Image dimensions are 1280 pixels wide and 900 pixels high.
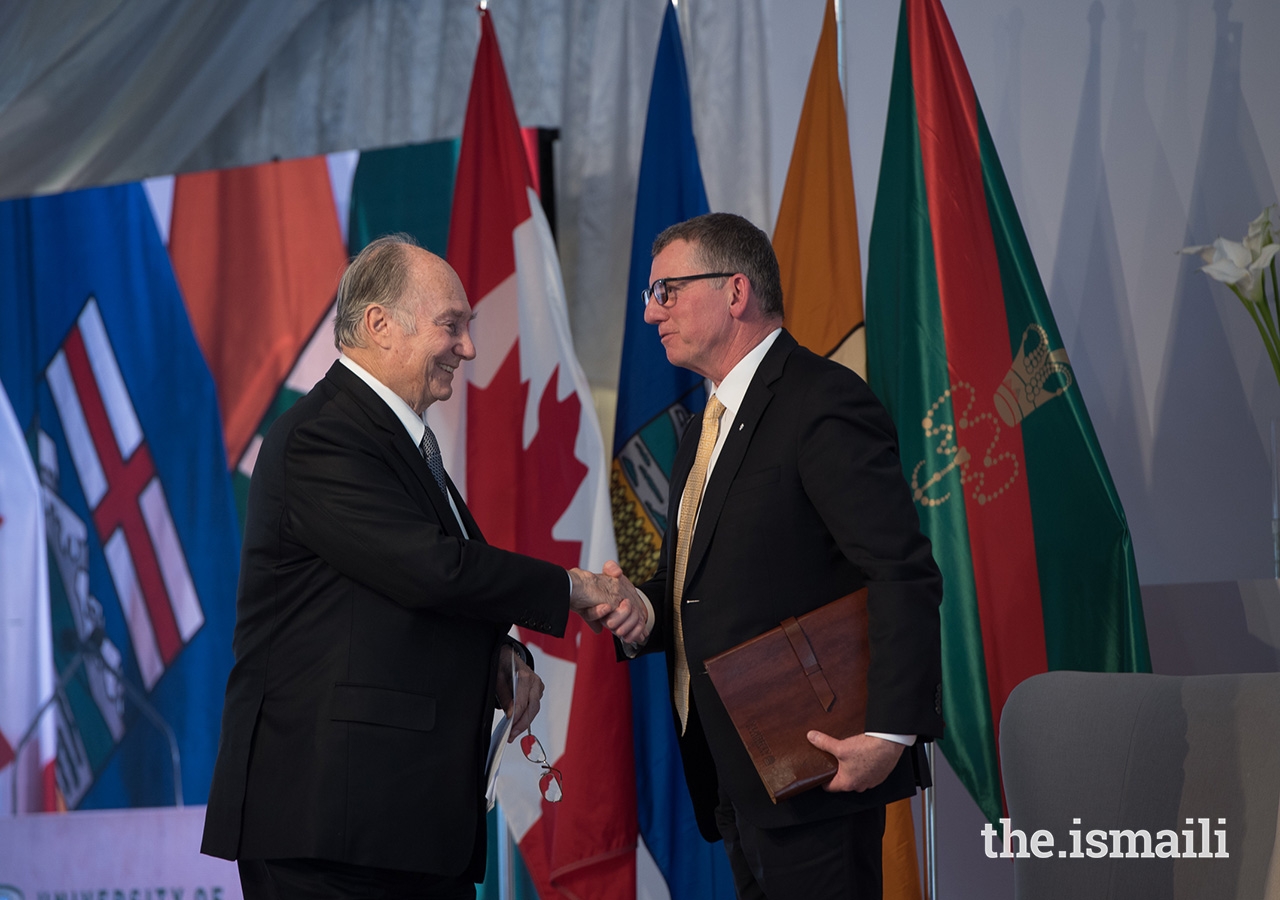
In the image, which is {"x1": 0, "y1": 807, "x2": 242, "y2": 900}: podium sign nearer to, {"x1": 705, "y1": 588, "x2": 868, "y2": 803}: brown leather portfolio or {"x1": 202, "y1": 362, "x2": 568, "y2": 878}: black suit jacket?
{"x1": 202, "y1": 362, "x2": 568, "y2": 878}: black suit jacket

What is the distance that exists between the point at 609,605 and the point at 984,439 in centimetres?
130

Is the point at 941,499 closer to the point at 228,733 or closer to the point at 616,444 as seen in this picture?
the point at 616,444

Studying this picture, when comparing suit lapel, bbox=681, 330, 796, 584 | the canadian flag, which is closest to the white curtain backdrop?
the canadian flag

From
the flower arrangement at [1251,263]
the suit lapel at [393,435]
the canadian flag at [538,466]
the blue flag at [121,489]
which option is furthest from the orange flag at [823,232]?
the blue flag at [121,489]

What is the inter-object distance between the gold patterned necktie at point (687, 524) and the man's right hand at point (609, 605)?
74mm

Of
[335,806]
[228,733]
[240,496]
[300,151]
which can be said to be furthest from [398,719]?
[300,151]

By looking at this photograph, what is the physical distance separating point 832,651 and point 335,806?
0.80 meters

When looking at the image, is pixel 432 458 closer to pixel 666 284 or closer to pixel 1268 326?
pixel 666 284

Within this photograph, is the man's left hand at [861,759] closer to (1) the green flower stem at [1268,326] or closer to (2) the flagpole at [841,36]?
(1) the green flower stem at [1268,326]

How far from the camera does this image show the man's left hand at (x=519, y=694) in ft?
A: 6.90

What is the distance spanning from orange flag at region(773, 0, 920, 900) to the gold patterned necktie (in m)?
1.04

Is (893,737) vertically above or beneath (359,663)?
beneath

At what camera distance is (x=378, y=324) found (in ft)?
6.81

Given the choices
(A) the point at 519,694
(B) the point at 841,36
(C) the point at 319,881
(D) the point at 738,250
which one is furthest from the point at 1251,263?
(C) the point at 319,881
